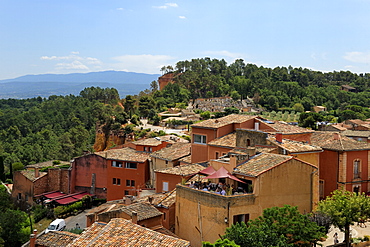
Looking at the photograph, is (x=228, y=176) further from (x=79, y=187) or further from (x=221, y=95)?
(x=221, y=95)

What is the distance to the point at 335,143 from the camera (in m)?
30.8

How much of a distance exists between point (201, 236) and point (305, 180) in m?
6.27

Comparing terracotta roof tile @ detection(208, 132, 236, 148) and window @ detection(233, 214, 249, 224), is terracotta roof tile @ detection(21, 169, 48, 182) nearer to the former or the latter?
terracotta roof tile @ detection(208, 132, 236, 148)

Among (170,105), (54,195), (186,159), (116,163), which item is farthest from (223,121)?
(170,105)

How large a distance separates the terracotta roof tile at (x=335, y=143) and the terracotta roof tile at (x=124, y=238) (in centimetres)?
1755

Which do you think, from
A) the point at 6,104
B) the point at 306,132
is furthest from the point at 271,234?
the point at 6,104

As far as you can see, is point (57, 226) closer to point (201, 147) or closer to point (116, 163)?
point (116, 163)

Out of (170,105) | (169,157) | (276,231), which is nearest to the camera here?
(276,231)

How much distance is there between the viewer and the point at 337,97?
126m

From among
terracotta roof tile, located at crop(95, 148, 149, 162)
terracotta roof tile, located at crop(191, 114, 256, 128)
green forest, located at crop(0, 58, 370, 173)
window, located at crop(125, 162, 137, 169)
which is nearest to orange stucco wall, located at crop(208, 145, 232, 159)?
terracotta roof tile, located at crop(191, 114, 256, 128)

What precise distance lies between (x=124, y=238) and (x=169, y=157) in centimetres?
1966

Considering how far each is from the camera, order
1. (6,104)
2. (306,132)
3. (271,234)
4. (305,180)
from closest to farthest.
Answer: (271,234), (305,180), (306,132), (6,104)

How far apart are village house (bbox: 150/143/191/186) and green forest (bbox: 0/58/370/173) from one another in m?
33.8

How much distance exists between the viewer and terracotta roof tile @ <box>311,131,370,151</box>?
30133 mm
